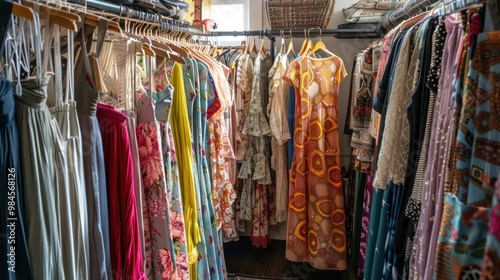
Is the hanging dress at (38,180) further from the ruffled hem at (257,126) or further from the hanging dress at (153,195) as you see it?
the ruffled hem at (257,126)

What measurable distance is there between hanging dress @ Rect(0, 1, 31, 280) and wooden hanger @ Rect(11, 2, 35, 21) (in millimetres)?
131

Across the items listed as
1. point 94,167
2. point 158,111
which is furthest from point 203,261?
point 94,167

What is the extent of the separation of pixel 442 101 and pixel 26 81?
2.66 feet

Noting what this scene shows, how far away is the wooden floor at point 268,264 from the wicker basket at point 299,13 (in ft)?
4.82

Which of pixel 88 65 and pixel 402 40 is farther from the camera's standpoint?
pixel 402 40

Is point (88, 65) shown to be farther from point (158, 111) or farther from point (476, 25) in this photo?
point (476, 25)

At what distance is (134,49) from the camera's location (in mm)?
988

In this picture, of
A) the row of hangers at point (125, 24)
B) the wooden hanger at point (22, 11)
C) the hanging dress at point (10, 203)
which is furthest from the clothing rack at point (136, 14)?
the hanging dress at point (10, 203)

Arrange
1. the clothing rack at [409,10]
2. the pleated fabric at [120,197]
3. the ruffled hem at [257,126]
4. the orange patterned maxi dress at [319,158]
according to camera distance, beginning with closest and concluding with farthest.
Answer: the pleated fabric at [120,197] < the clothing rack at [409,10] < the orange patterned maxi dress at [319,158] < the ruffled hem at [257,126]

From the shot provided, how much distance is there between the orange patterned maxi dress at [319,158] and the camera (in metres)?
1.93

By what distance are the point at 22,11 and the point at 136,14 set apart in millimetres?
664

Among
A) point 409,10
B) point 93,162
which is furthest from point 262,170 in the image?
point 93,162

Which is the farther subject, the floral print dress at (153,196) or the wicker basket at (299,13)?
the wicker basket at (299,13)

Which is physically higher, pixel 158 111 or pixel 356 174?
pixel 158 111
